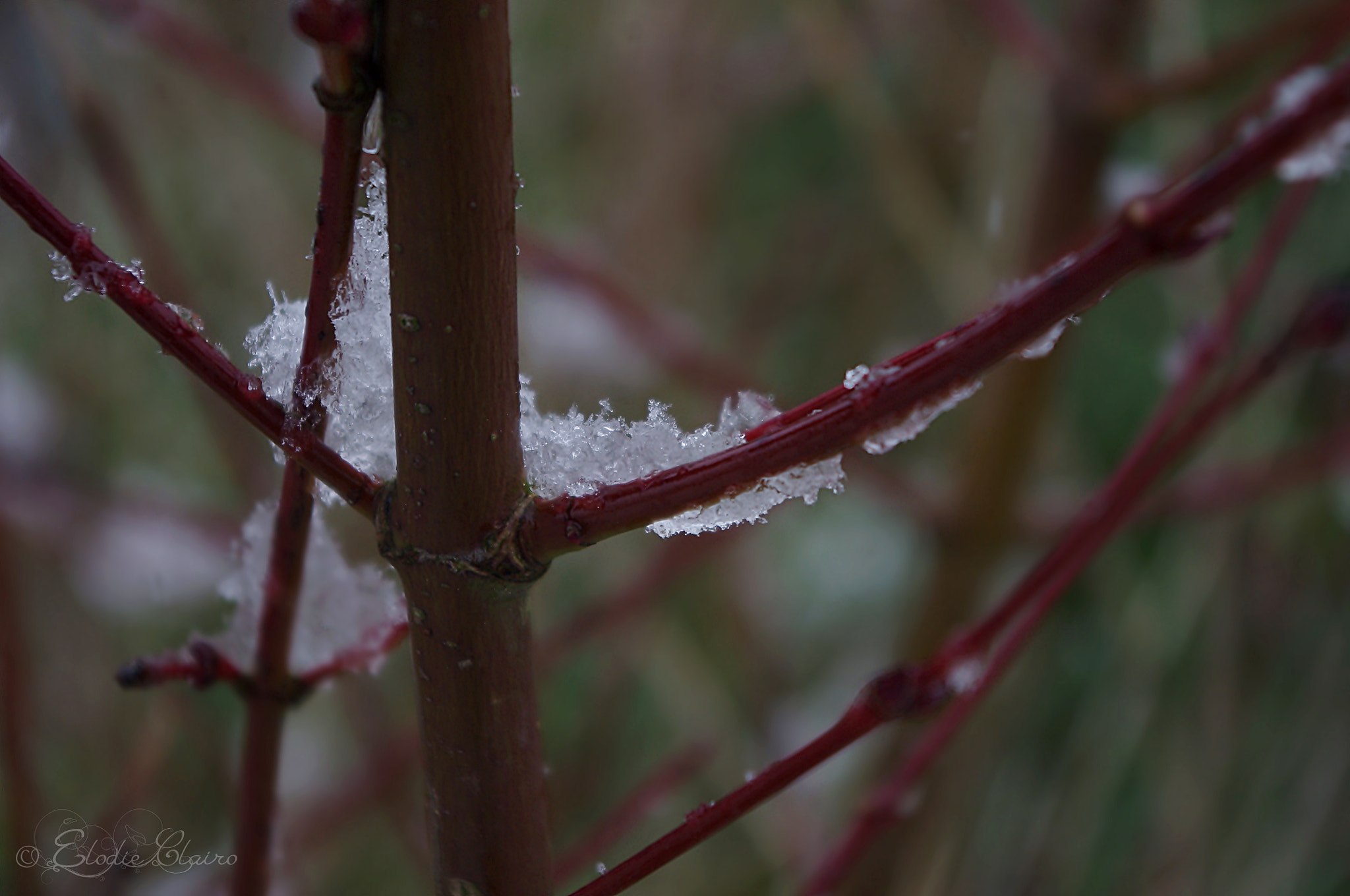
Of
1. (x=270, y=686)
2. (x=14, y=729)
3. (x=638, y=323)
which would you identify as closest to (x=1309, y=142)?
(x=270, y=686)

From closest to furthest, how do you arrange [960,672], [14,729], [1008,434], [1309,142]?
[1309,142] < [960,672] < [14,729] < [1008,434]

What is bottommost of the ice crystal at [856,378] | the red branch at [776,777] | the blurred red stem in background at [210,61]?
the red branch at [776,777]

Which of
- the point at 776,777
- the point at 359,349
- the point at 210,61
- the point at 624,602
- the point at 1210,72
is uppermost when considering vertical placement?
the point at 210,61

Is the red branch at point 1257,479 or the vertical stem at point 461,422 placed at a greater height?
the red branch at point 1257,479

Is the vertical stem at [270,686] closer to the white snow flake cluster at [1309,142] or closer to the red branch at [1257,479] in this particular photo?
the white snow flake cluster at [1309,142]

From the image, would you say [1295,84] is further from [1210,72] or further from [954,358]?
[1210,72]

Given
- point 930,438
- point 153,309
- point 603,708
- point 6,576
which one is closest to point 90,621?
point 603,708

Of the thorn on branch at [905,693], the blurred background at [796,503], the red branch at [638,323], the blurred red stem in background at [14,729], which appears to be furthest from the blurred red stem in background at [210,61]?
the thorn on branch at [905,693]
